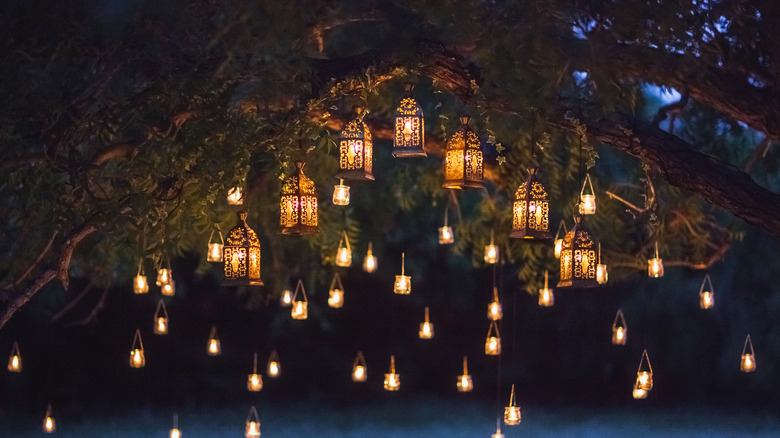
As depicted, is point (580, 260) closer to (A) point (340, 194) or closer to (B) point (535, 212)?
(B) point (535, 212)

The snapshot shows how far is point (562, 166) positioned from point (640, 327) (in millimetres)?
4688

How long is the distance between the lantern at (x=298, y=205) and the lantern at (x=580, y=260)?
1.35 m

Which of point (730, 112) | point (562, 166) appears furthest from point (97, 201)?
point (562, 166)

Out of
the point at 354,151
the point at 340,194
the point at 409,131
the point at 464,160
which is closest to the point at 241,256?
the point at 354,151

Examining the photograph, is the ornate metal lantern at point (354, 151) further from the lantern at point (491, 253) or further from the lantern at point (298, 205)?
the lantern at point (491, 253)

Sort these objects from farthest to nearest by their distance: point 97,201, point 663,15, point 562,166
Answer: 1. point 562,166
2. point 663,15
3. point 97,201

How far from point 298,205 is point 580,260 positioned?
4.89 feet

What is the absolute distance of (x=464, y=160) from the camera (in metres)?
5.10

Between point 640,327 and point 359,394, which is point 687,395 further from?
point 359,394

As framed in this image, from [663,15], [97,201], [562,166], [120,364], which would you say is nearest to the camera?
[97,201]

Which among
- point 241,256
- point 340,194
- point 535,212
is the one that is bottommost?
point 241,256

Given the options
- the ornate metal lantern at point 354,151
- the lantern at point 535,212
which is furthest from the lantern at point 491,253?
the ornate metal lantern at point 354,151

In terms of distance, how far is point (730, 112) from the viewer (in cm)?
530

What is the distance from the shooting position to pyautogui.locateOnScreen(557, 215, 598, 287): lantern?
5641mm
